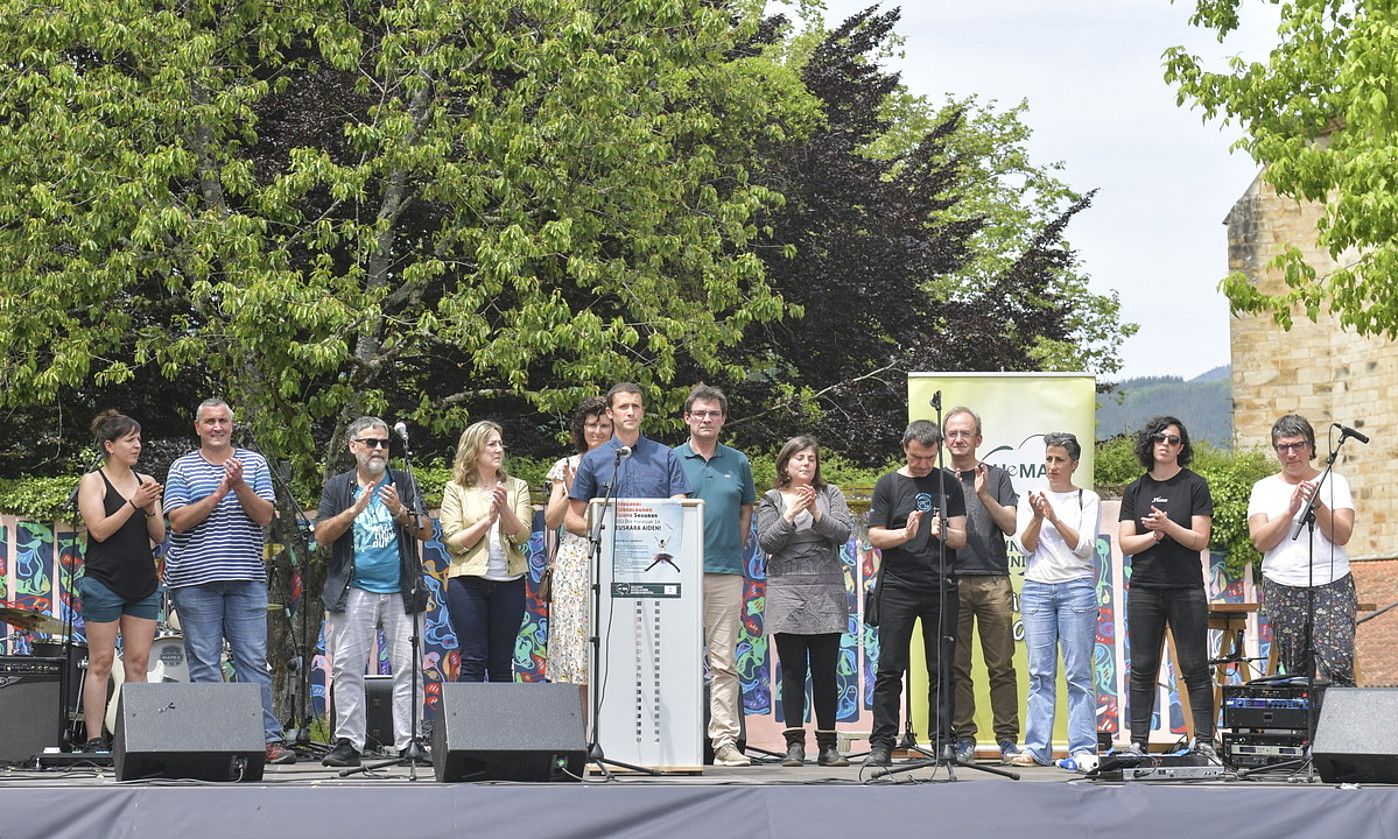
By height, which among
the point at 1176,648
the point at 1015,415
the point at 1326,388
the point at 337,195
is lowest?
the point at 1176,648

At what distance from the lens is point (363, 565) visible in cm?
836

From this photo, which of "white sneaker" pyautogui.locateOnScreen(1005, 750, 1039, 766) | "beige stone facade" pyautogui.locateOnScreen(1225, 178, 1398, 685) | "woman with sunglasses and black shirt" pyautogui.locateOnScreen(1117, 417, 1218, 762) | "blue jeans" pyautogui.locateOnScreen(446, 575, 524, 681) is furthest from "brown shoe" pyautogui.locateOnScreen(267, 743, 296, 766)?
"beige stone facade" pyautogui.locateOnScreen(1225, 178, 1398, 685)

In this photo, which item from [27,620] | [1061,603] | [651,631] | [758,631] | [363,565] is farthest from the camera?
[758,631]

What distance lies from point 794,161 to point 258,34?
9101 millimetres

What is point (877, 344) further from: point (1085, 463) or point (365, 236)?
point (1085, 463)

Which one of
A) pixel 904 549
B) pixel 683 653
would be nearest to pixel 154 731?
pixel 683 653

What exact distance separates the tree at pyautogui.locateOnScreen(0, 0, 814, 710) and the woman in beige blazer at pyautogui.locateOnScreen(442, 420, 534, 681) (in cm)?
473

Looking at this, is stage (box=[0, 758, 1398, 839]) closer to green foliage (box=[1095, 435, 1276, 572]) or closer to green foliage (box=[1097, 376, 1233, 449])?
green foliage (box=[1095, 435, 1276, 572])

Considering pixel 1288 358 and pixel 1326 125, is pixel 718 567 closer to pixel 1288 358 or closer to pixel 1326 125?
pixel 1326 125

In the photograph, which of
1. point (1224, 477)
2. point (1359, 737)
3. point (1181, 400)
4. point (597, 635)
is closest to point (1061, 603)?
point (1359, 737)

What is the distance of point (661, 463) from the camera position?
841cm

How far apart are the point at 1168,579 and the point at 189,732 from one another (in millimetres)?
4606

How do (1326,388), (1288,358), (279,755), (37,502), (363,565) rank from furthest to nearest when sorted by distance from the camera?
1. (1288,358)
2. (1326,388)
3. (37,502)
4. (279,755)
5. (363,565)

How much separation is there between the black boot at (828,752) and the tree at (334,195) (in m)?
5.79
